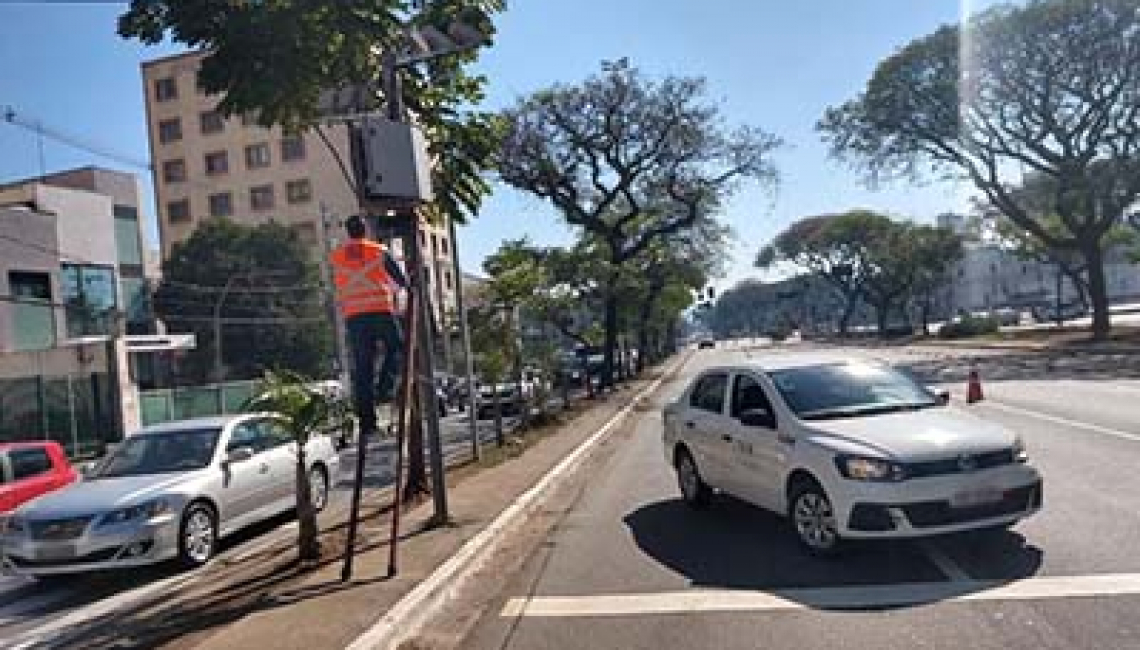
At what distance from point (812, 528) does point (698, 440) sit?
2584 millimetres

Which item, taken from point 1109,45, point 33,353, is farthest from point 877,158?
point 33,353

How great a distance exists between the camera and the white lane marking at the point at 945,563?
A: 7.18m

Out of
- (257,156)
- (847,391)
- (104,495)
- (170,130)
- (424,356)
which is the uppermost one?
(170,130)

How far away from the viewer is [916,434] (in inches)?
310

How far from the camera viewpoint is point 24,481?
14.2 m

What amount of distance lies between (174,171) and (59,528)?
232ft

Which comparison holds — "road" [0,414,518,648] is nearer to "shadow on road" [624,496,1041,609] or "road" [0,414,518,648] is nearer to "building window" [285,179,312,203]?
"shadow on road" [624,496,1041,609]

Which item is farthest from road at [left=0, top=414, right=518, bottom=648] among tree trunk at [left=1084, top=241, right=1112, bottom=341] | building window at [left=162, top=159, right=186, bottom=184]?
building window at [left=162, top=159, right=186, bottom=184]

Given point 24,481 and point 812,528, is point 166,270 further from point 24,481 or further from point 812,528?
point 812,528

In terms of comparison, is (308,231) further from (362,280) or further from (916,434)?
(916,434)

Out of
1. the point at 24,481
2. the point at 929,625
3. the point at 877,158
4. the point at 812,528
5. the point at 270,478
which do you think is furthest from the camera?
the point at 877,158

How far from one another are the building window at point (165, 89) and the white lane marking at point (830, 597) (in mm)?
74458

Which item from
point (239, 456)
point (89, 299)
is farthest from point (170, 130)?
point (239, 456)

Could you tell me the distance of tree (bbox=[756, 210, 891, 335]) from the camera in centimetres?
8512
